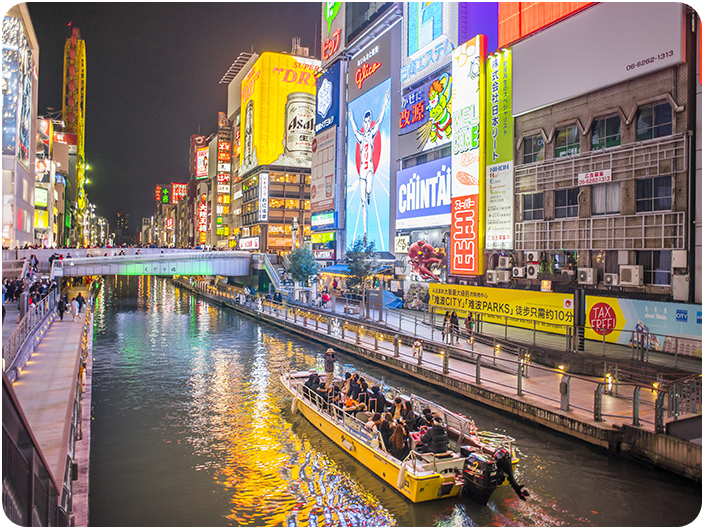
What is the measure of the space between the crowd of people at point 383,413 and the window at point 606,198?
18024 mm

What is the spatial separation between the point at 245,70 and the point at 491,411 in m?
123

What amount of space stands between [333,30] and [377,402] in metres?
65.7

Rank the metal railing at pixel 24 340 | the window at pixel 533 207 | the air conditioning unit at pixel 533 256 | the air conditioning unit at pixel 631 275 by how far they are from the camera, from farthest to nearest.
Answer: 1. the window at pixel 533 207
2. the air conditioning unit at pixel 533 256
3. the air conditioning unit at pixel 631 275
4. the metal railing at pixel 24 340

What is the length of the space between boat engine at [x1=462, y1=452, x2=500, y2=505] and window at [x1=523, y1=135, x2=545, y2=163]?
24.0 metres

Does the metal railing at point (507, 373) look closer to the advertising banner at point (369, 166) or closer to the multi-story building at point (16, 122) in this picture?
the advertising banner at point (369, 166)

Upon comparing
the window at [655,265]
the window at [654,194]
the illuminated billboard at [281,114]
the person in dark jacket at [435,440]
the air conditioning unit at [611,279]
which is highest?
the illuminated billboard at [281,114]

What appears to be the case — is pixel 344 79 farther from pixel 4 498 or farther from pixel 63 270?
pixel 4 498

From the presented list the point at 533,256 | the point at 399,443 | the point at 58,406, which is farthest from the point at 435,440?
the point at 533,256

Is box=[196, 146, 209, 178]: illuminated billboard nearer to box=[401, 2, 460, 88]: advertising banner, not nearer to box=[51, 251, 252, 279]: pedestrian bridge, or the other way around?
box=[51, 251, 252, 279]: pedestrian bridge

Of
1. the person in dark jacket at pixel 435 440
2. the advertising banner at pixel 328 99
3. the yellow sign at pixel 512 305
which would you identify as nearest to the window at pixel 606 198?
the yellow sign at pixel 512 305

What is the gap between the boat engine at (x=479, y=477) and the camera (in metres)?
11.1

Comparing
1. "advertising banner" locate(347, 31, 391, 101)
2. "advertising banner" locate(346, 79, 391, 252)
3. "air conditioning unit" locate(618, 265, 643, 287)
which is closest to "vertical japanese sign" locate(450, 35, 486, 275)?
"air conditioning unit" locate(618, 265, 643, 287)

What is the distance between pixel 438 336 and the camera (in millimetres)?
27219

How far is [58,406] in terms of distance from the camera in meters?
13.1
